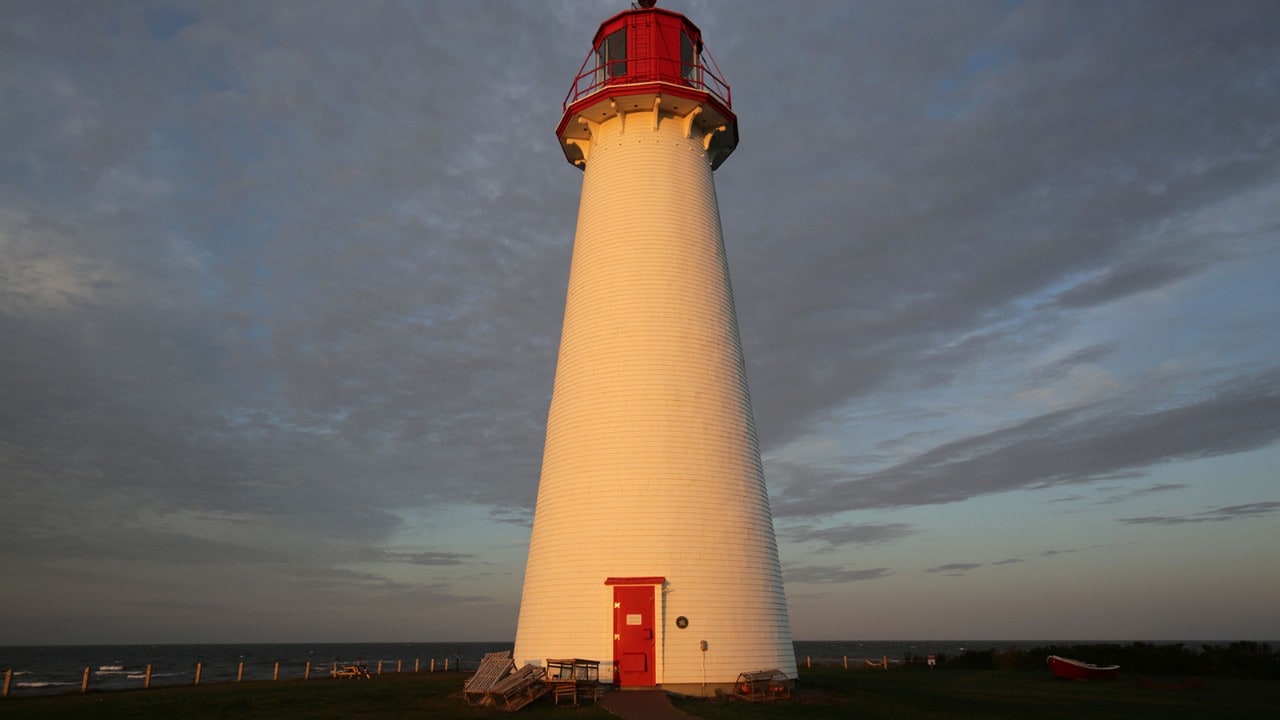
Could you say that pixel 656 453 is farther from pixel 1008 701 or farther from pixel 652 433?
pixel 1008 701

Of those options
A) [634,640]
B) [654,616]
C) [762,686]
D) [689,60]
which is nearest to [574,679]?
[634,640]

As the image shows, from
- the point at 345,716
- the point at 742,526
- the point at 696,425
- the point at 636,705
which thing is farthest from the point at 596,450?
the point at 345,716

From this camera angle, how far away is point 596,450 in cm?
1695

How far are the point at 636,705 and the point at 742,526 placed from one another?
13.2 ft

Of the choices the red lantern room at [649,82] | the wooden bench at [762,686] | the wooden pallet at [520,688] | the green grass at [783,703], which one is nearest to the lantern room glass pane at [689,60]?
the red lantern room at [649,82]

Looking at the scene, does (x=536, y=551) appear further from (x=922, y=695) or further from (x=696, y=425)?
(x=922, y=695)

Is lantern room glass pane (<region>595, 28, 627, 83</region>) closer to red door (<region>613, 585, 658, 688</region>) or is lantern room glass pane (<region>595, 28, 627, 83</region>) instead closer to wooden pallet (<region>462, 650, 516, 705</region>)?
red door (<region>613, 585, 658, 688</region>)

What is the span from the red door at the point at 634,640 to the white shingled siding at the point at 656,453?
188 mm

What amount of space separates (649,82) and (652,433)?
779 cm

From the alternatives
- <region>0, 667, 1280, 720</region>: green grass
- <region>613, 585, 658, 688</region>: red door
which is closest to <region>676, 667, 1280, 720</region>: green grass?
<region>0, 667, 1280, 720</region>: green grass

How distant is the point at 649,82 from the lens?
18.8 meters

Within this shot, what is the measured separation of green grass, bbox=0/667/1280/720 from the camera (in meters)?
15.0

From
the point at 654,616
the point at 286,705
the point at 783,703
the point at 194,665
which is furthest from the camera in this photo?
the point at 194,665

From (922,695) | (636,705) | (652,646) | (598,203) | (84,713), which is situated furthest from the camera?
(922,695)
